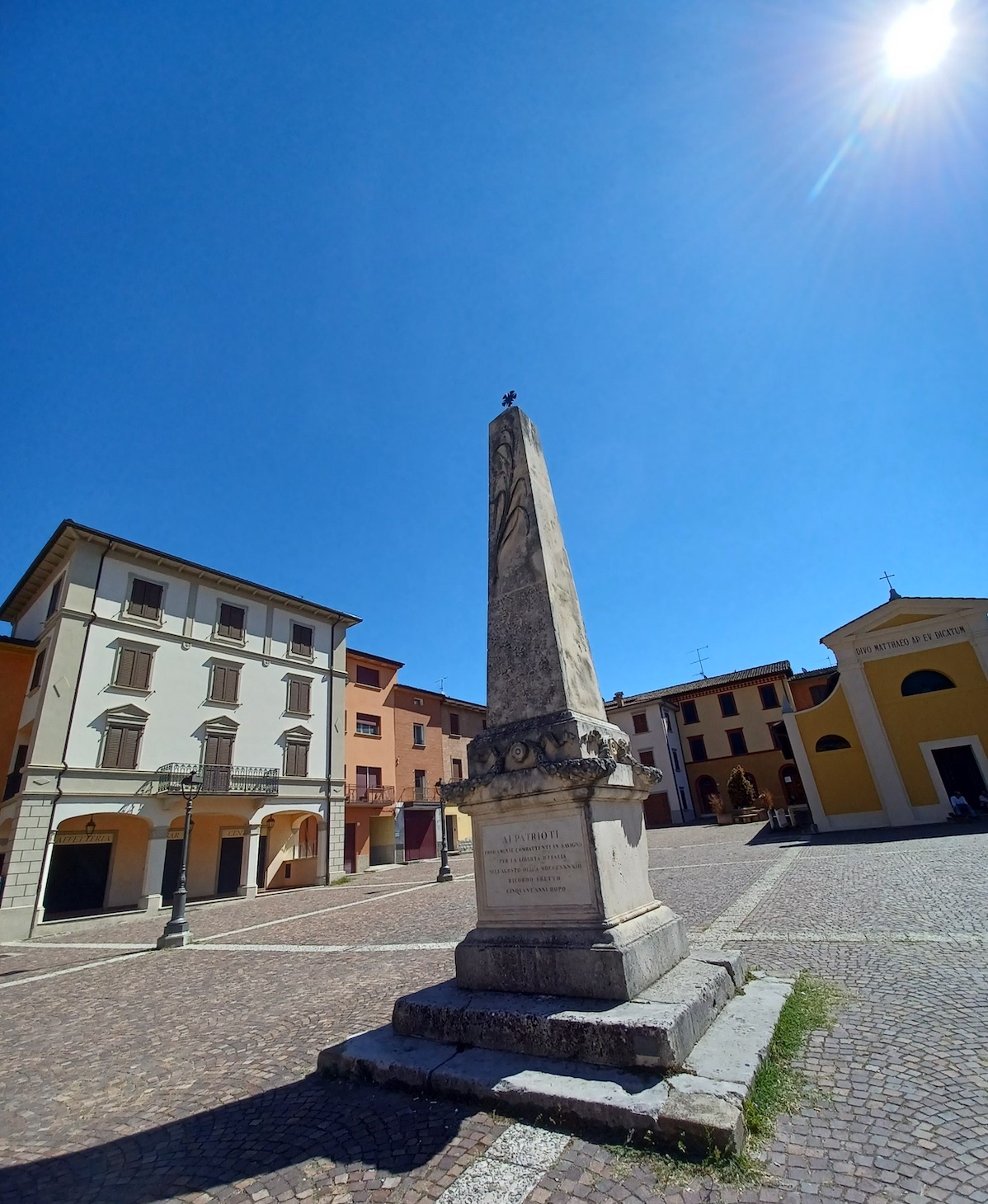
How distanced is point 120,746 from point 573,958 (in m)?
19.2

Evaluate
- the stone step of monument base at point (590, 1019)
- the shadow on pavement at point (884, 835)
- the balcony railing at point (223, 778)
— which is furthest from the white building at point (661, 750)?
the stone step of monument base at point (590, 1019)

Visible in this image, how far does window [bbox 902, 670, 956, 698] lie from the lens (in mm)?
20064

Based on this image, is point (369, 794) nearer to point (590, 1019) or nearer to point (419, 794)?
point (419, 794)

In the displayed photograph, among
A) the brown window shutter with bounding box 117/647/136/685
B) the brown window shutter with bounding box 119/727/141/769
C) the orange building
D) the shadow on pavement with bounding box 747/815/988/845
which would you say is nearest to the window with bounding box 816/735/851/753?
the shadow on pavement with bounding box 747/815/988/845

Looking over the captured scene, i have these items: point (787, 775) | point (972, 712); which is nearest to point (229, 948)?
point (972, 712)

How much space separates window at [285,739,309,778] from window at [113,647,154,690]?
604 centimetres

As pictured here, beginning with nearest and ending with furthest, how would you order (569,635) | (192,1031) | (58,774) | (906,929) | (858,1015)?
(858,1015) < (569,635) < (192,1031) < (906,929) < (58,774)

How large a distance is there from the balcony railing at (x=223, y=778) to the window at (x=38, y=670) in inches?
188

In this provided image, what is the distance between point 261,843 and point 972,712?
27.0 metres

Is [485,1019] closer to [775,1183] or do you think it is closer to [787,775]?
[775,1183]

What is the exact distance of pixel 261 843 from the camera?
23.1m

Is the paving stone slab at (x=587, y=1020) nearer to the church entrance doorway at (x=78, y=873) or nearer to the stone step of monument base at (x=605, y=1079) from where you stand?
the stone step of monument base at (x=605, y=1079)

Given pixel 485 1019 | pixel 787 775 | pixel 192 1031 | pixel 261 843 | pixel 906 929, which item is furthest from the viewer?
pixel 787 775

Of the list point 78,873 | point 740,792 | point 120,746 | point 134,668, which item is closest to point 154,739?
point 120,746
